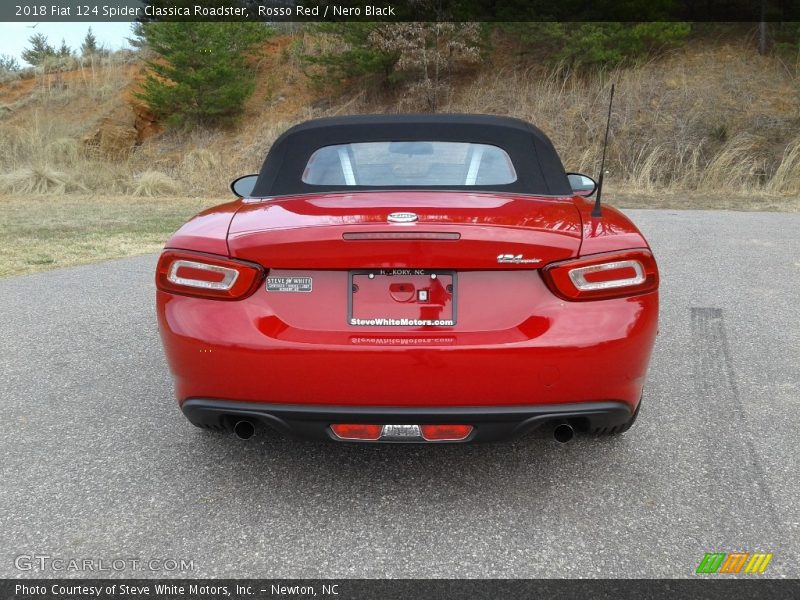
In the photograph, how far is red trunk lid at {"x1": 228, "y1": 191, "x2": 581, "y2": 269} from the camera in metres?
2.28

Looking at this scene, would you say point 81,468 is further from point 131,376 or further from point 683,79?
point 683,79

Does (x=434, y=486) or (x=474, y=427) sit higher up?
(x=474, y=427)

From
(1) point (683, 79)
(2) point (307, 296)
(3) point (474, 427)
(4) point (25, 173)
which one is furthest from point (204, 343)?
(1) point (683, 79)

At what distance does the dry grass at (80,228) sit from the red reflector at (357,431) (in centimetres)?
651

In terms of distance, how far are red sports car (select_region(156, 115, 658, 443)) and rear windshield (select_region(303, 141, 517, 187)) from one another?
773 mm

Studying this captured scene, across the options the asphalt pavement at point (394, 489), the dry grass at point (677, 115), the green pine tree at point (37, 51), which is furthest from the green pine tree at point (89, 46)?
the asphalt pavement at point (394, 489)

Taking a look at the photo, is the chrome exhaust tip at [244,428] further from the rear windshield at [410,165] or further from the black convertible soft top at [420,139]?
the rear windshield at [410,165]

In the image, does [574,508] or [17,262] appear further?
[17,262]

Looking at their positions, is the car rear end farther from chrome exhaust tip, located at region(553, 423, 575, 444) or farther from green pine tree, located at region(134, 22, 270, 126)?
green pine tree, located at region(134, 22, 270, 126)

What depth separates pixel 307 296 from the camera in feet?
7.70

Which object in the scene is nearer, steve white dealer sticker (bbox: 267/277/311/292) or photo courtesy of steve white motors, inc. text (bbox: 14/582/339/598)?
photo courtesy of steve white motors, inc. text (bbox: 14/582/339/598)

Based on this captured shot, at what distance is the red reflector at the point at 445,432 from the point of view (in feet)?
7.76

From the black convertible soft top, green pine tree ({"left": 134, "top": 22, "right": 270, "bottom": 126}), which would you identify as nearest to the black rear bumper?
the black convertible soft top

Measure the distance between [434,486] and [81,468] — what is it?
4.91 feet
